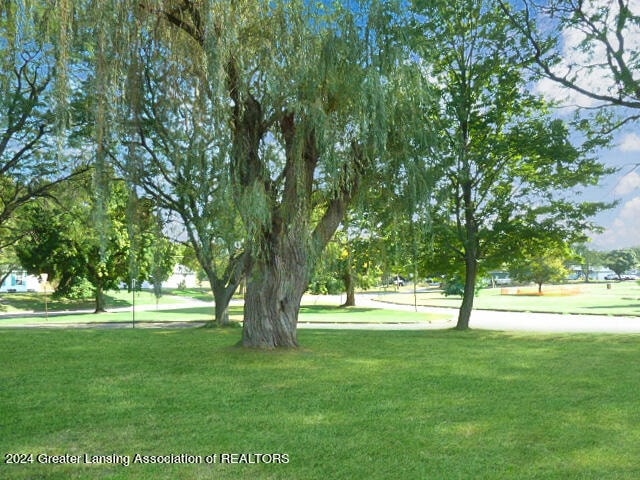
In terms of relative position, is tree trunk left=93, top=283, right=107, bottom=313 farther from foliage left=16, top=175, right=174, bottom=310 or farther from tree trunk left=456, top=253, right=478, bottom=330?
Answer: tree trunk left=456, top=253, right=478, bottom=330

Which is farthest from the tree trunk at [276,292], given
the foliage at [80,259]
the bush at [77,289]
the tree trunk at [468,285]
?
the bush at [77,289]

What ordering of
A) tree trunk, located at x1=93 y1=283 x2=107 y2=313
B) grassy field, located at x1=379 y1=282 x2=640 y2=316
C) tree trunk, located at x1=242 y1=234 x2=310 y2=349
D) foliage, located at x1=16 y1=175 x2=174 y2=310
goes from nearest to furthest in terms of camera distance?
tree trunk, located at x1=242 y1=234 x2=310 y2=349 < foliage, located at x1=16 y1=175 x2=174 y2=310 < grassy field, located at x1=379 y1=282 x2=640 y2=316 < tree trunk, located at x1=93 y1=283 x2=107 y2=313

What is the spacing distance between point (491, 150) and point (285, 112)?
33.0 ft

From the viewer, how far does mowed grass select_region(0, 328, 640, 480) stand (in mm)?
4703

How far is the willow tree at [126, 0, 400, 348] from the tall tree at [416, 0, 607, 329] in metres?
8.20

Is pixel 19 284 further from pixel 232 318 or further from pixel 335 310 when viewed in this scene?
pixel 232 318

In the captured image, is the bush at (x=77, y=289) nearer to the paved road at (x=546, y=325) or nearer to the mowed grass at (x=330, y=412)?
the paved road at (x=546, y=325)

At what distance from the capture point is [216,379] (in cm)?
862

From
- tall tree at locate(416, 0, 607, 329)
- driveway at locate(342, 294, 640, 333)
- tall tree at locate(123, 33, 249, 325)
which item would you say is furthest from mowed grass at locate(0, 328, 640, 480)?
driveway at locate(342, 294, 640, 333)

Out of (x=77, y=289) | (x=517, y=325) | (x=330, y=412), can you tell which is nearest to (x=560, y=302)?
(x=517, y=325)

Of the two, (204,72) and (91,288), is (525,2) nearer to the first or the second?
(204,72)

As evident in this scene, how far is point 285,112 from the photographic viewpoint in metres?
11.1

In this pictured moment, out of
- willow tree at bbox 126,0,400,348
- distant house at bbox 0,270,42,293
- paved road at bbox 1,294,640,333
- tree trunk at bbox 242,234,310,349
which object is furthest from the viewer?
distant house at bbox 0,270,42,293

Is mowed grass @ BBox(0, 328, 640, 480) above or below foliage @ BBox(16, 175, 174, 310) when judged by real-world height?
below
